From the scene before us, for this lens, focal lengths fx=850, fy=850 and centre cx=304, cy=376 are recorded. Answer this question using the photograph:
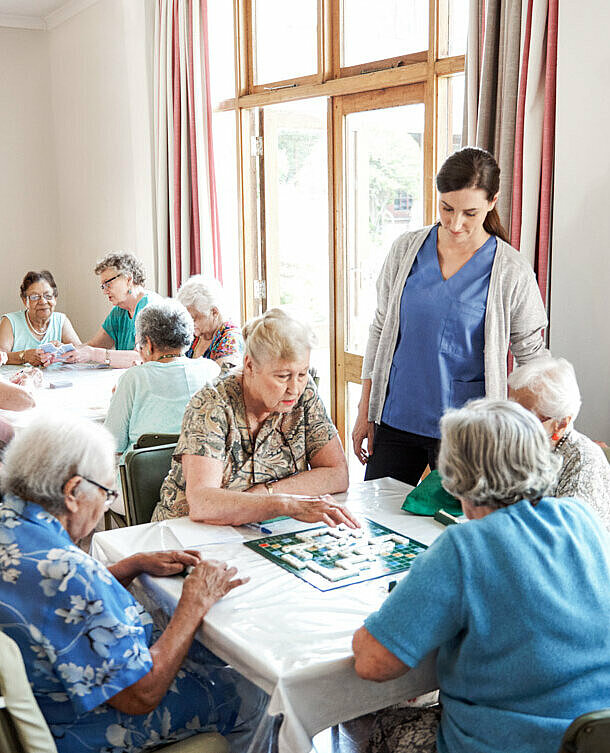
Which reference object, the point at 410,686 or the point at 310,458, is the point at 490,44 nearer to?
the point at 310,458

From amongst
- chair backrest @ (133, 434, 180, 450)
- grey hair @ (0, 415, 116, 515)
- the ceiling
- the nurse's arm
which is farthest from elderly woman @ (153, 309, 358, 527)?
the ceiling

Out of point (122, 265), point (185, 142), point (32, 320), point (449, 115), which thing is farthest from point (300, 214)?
point (32, 320)

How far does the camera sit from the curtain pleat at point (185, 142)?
17.0 feet

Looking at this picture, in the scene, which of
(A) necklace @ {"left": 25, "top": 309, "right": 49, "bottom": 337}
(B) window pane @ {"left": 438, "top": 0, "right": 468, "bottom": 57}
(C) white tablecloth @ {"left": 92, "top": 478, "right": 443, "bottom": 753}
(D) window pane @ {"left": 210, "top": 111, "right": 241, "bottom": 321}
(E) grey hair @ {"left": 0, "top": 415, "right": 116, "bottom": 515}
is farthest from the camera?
(D) window pane @ {"left": 210, "top": 111, "right": 241, "bottom": 321}

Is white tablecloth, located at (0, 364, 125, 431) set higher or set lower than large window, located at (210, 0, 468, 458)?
lower

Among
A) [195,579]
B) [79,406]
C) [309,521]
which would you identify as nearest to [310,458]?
[309,521]

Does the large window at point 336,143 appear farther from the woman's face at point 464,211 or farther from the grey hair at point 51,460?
the grey hair at point 51,460

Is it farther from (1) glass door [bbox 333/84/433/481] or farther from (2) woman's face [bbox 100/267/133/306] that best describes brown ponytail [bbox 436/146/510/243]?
(2) woman's face [bbox 100/267/133/306]

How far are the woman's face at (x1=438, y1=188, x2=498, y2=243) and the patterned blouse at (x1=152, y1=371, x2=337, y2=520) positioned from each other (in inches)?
26.0

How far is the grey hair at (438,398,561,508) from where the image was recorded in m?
1.47

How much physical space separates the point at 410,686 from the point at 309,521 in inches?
23.4

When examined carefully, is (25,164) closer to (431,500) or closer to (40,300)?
(40,300)

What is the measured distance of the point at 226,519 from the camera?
2.17 meters

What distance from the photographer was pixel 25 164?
23.0 ft
